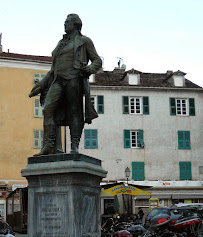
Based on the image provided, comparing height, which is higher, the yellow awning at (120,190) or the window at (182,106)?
the window at (182,106)

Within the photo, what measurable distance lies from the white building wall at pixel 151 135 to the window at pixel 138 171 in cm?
30

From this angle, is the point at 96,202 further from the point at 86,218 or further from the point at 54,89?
the point at 54,89

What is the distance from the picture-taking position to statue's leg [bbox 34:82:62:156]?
823cm

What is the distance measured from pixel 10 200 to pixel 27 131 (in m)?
6.68

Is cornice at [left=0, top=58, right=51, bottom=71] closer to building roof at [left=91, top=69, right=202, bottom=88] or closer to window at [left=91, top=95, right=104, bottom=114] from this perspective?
building roof at [left=91, top=69, right=202, bottom=88]

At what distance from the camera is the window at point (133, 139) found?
36.2 m

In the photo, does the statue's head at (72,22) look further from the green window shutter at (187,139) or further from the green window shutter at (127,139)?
the green window shutter at (187,139)

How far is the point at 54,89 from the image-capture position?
843cm

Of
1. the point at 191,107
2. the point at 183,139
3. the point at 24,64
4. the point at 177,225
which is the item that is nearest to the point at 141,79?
the point at 191,107

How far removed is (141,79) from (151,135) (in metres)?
5.35

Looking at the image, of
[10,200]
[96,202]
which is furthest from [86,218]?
[10,200]

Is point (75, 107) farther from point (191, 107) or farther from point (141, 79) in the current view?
point (141, 79)

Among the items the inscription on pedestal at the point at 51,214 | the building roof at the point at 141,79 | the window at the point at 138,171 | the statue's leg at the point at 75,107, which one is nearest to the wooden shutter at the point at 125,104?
the building roof at the point at 141,79

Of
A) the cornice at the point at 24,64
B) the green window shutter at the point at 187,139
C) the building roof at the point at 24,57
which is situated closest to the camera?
A: the cornice at the point at 24,64
